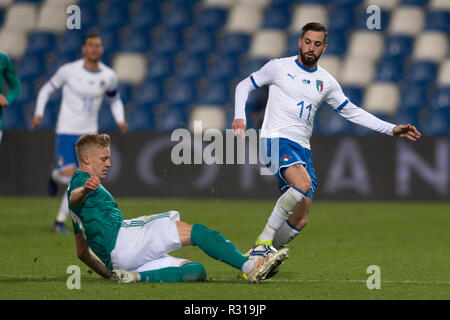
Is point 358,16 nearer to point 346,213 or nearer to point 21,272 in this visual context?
point 346,213

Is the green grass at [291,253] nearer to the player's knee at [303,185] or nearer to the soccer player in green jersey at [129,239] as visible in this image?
the soccer player in green jersey at [129,239]

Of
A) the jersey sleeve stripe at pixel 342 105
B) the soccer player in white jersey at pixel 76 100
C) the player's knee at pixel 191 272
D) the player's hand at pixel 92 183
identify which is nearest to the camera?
the player's hand at pixel 92 183

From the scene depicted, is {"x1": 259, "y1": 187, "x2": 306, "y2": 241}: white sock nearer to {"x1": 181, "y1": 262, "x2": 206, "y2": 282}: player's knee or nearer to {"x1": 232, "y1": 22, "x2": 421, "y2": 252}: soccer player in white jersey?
{"x1": 232, "y1": 22, "x2": 421, "y2": 252}: soccer player in white jersey

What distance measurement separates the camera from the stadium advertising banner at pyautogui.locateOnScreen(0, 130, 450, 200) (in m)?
13.6

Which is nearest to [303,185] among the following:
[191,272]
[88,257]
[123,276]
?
[191,272]

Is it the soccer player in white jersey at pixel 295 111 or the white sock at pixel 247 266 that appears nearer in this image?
the white sock at pixel 247 266

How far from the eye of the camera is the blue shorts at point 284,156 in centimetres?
653

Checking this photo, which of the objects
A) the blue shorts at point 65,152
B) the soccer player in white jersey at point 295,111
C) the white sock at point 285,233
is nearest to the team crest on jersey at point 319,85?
the soccer player in white jersey at point 295,111

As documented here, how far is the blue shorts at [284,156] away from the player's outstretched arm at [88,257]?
5.40 feet

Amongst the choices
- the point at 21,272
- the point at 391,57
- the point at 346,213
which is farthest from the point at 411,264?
the point at 391,57

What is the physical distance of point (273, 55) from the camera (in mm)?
16719

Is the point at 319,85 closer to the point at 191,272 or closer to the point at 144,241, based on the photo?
the point at 191,272

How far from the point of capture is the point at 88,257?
5.45 m

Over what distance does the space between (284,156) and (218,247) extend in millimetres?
1498
